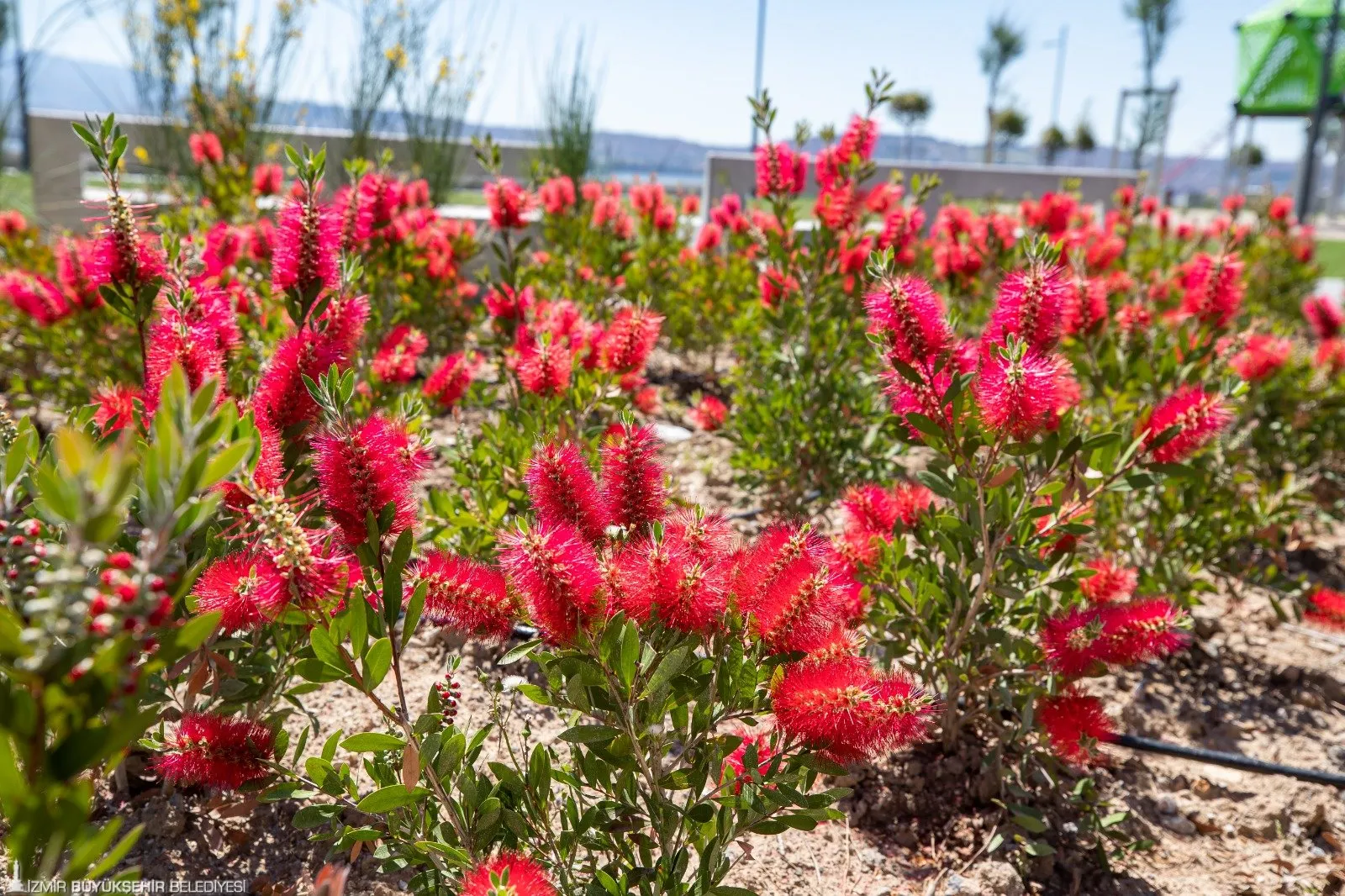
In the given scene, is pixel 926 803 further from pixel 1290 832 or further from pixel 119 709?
pixel 119 709

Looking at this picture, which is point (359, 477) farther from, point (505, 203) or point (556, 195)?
point (556, 195)

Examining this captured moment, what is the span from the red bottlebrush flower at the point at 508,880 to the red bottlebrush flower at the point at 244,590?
321 mm

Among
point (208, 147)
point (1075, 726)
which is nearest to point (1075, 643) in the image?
point (1075, 726)

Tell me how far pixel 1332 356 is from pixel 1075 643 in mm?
2401

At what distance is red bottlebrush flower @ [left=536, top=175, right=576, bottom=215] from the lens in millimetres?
3617

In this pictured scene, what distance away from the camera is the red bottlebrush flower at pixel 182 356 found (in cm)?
111

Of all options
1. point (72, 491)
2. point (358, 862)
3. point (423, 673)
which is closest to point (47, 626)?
point (72, 491)

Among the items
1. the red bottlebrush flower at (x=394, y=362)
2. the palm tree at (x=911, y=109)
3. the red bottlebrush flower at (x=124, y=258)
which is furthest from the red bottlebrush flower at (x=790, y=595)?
the palm tree at (x=911, y=109)

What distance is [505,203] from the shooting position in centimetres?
223

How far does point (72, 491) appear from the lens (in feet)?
1.54

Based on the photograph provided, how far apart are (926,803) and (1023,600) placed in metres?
0.43

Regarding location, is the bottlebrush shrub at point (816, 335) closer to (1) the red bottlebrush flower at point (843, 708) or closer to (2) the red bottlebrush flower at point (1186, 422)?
(2) the red bottlebrush flower at point (1186, 422)

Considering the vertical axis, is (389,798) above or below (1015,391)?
below

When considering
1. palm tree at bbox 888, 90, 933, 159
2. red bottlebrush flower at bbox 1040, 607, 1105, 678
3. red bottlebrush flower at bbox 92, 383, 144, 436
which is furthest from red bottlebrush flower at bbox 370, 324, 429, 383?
palm tree at bbox 888, 90, 933, 159
